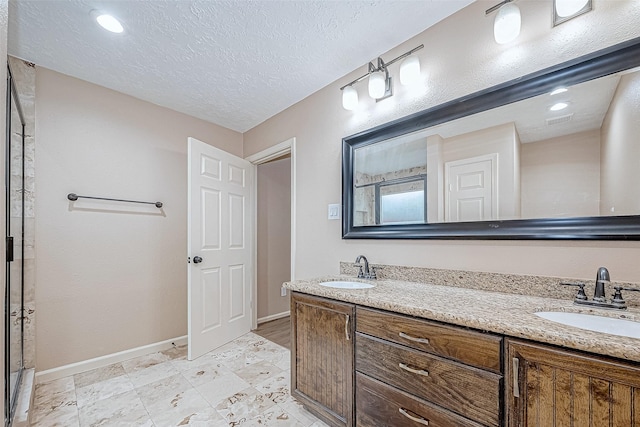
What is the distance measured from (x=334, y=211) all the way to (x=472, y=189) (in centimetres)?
101

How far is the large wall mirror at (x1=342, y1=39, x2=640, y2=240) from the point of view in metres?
1.12

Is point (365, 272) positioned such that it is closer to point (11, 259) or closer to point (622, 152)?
point (622, 152)

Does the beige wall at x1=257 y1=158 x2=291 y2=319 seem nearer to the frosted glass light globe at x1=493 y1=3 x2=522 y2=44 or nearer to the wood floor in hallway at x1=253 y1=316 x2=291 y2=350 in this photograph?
the wood floor in hallway at x1=253 y1=316 x2=291 y2=350

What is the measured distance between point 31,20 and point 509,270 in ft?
9.77

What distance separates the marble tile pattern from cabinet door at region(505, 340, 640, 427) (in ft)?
1.70

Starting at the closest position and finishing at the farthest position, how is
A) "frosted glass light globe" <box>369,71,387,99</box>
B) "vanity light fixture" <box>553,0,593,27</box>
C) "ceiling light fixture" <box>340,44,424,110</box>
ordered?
"vanity light fixture" <box>553,0,593,27</box> < "ceiling light fixture" <box>340,44,424,110</box> < "frosted glass light globe" <box>369,71,387,99</box>

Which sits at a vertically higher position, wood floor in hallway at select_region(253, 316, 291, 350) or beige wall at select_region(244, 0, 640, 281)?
beige wall at select_region(244, 0, 640, 281)

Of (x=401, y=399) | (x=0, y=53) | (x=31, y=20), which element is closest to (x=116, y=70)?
(x=31, y=20)

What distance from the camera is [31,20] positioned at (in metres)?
1.62

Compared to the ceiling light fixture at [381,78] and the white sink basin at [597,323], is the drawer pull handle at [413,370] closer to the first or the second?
the white sink basin at [597,323]

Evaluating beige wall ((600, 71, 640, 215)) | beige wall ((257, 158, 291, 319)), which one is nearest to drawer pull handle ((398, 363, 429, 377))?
beige wall ((600, 71, 640, 215))

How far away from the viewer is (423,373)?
1107 mm

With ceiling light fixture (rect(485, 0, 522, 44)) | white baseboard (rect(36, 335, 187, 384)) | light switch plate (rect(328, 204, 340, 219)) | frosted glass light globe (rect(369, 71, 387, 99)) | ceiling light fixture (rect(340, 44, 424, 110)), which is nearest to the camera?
ceiling light fixture (rect(485, 0, 522, 44))

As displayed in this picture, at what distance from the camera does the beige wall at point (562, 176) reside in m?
1.17
